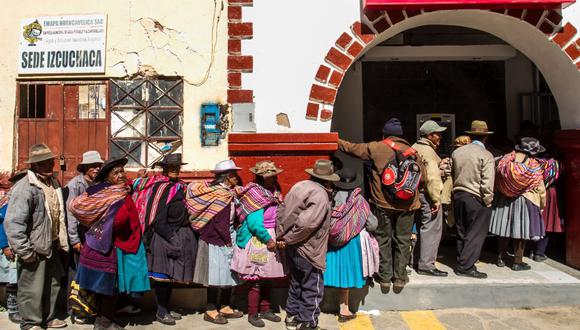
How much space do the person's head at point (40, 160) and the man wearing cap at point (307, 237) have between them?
221 cm

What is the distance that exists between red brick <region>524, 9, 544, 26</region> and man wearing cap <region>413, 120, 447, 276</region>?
1498 millimetres

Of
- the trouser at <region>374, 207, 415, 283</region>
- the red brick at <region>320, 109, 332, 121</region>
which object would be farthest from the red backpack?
the red brick at <region>320, 109, 332, 121</region>

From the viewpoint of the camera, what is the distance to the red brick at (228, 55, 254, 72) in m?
5.66

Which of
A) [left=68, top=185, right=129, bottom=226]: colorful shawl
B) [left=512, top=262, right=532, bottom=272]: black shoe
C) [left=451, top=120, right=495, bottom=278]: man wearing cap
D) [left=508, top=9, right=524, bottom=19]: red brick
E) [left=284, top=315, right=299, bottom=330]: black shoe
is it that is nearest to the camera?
[left=68, top=185, right=129, bottom=226]: colorful shawl

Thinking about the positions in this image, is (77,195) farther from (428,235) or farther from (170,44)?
(428,235)

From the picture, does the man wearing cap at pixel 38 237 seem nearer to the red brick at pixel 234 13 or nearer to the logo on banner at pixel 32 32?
the logo on banner at pixel 32 32

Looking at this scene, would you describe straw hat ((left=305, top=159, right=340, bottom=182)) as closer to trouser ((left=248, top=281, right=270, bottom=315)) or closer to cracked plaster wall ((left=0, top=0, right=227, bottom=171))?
trouser ((left=248, top=281, right=270, bottom=315))

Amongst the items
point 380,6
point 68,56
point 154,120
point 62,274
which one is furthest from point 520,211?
point 68,56

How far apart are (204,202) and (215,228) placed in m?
0.28

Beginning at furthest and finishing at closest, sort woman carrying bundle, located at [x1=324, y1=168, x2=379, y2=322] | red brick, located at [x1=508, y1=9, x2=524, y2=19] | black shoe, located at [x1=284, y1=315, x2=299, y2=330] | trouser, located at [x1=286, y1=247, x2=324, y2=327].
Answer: red brick, located at [x1=508, y1=9, x2=524, y2=19] → woman carrying bundle, located at [x1=324, y1=168, x2=379, y2=322] → black shoe, located at [x1=284, y1=315, x2=299, y2=330] → trouser, located at [x1=286, y1=247, x2=324, y2=327]

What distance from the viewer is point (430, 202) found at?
18.4 ft

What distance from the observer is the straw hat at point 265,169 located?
5.01 m

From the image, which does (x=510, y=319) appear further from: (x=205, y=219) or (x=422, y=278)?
(x=205, y=219)

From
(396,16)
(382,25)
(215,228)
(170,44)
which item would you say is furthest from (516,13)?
(215,228)
